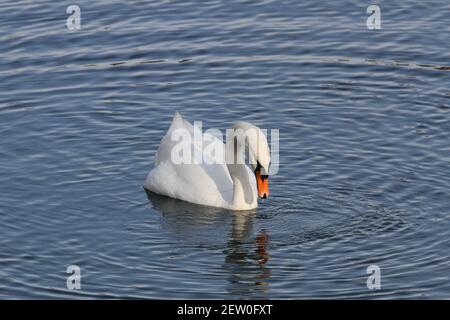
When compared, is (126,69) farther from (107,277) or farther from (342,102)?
(107,277)

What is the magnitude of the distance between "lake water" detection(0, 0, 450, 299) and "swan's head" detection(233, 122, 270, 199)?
0.58 m

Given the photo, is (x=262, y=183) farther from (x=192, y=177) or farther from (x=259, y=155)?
(x=192, y=177)

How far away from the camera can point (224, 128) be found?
78.0ft

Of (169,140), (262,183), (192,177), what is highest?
(169,140)

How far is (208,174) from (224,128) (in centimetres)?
196

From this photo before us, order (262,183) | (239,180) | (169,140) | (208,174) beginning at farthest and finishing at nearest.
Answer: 1. (169,140)
2. (208,174)
3. (239,180)
4. (262,183)

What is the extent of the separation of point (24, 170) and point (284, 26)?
8795 mm

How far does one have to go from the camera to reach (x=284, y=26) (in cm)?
2880

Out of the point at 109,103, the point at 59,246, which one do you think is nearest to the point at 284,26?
the point at 109,103

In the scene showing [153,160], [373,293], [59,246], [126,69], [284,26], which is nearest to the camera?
[373,293]

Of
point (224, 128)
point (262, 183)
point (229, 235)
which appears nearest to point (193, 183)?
point (262, 183)

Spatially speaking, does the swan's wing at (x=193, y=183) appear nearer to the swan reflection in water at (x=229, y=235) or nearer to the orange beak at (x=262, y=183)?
the swan reflection in water at (x=229, y=235)

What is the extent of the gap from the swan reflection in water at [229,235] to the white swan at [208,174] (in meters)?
0.17

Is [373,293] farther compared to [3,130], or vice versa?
[3,130]
